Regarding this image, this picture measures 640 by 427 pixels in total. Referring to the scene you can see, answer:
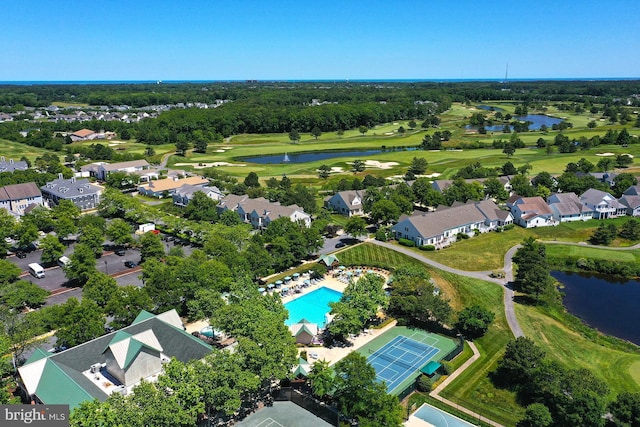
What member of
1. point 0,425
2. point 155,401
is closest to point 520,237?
point 155,401

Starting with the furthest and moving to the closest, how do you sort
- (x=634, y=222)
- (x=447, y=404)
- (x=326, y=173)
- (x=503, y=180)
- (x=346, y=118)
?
1. (x=346, y=118)
2. (x=326, y=173)
3. (x=503, y=180)
4. (x=634, y=222)
5. (x=447, y=404)

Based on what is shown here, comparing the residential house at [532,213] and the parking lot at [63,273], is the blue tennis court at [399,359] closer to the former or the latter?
the parking lot at [63,273]

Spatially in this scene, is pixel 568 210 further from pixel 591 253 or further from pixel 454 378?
pixel 454 378

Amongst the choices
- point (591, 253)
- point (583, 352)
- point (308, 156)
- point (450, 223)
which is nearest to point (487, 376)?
point (583, 352)

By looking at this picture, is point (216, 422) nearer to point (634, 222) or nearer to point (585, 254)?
point (585, 254)

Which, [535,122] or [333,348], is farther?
[535,122]

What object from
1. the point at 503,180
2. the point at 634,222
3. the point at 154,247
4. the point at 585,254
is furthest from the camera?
the point at 503,180
